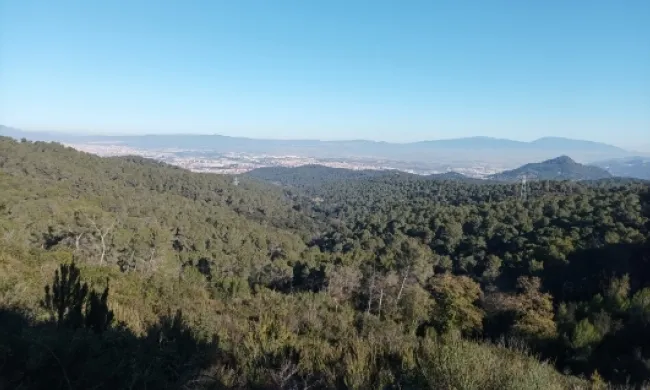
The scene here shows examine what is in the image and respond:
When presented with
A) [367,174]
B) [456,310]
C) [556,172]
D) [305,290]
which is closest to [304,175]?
[367,174]

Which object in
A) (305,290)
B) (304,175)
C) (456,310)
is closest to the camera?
(456,310)

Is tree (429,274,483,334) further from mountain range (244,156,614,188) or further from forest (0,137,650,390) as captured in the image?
mountain range (244,156,614,188)

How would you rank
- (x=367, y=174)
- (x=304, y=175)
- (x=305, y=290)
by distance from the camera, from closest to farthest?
1. (x=305, y=290)
2. (x=367, y=174)
3. (x=304, y=175)

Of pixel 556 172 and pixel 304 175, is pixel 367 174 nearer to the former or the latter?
pixel 304 175

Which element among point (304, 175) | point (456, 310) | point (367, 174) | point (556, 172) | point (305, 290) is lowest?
point (305, 290)

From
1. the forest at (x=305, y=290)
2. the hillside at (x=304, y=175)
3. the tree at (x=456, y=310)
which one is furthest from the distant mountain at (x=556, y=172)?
the tree at (x=456, y=310)

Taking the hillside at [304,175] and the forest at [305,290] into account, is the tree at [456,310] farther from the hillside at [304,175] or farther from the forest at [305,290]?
the hillside at [304,175]

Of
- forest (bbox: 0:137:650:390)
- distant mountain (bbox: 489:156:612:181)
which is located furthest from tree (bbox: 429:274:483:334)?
distant mountain (bbox: 489:156:612:181)

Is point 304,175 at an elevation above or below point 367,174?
below
